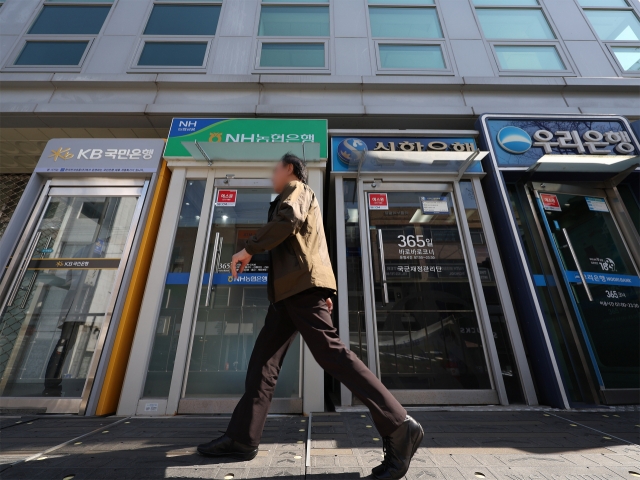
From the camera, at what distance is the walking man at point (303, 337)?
1607 millimetres

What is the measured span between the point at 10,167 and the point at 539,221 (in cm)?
961

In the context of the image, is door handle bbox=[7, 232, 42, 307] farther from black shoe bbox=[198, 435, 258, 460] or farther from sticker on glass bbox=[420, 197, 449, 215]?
sticker on glass bbox=[420, 197, 449, 215]

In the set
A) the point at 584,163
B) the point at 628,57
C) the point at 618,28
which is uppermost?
the point at 618,28

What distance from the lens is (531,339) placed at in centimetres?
362

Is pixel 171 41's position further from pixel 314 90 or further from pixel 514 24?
pixel 514 24

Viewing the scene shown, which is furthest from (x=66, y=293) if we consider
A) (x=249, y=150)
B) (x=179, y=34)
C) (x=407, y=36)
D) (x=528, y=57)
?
(x=528, y=57)

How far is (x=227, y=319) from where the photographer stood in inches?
144

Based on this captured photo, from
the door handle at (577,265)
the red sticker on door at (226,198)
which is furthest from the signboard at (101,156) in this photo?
the door handle at (577,265)

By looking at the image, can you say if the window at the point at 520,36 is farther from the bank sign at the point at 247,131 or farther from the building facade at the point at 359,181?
the bank sign at the point at 247,131

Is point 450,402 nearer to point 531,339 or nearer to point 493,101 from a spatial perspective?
point 531,339

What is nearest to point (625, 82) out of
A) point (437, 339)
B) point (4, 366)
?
point (437, 339)

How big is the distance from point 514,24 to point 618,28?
2088 mm

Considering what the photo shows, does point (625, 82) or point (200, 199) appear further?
point (625, 82)

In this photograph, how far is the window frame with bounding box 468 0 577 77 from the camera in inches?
222
